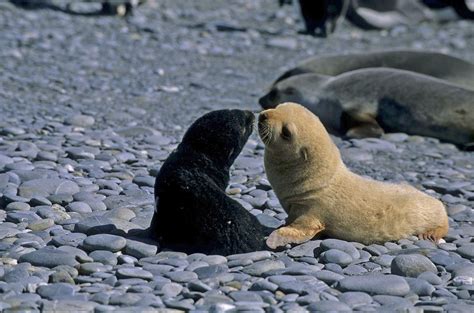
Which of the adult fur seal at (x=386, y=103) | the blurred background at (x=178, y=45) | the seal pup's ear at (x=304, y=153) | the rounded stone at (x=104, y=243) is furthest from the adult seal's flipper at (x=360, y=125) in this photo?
the rounded stone at (x=104, y=243)

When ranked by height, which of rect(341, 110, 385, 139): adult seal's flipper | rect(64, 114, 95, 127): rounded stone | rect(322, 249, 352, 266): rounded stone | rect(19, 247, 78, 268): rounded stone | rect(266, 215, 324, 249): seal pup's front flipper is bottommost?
rect(64, 114, 95, 127): rounded stone

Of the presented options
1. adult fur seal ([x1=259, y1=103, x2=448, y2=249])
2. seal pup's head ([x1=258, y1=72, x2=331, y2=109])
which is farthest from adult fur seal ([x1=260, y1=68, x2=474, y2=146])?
adult fur seal ([x1=259, y1=103, x2=448, y2=249])

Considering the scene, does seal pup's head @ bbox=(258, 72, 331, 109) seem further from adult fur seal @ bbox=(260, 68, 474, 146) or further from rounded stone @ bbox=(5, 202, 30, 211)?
rounded stone @ bbox=(5, 202, 30, 211)

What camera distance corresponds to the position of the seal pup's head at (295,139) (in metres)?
4.96

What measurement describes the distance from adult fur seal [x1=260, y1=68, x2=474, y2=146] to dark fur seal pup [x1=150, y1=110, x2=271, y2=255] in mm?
3420

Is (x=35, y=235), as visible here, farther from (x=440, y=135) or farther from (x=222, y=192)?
(x=440, y=135)

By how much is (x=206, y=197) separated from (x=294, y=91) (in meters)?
4.63

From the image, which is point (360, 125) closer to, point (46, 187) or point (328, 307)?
point (46, 187)

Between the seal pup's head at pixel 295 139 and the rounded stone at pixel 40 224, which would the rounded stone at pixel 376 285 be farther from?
the rounded stone at pixel 40 224

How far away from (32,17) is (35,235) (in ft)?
30.4

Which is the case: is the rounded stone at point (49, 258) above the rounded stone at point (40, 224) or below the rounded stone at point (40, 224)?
above

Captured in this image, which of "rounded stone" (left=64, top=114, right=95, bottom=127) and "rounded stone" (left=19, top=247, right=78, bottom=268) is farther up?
"rounded stone" (left=19, top=247, right=78, bottom=268)

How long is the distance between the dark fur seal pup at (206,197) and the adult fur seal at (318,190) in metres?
0.17

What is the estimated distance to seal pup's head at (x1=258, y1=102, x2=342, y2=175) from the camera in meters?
4.96
